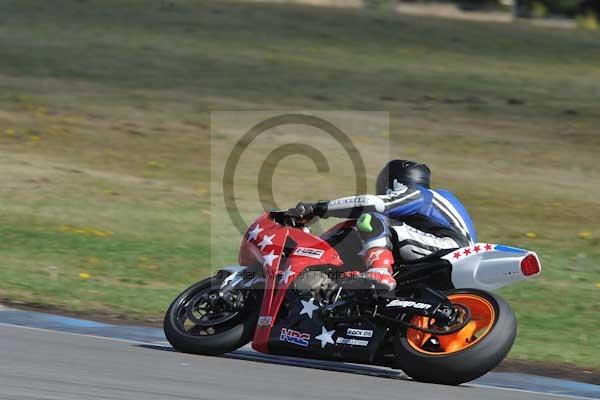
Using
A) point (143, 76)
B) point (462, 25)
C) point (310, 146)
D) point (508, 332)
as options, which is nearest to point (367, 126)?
point (310, 146)

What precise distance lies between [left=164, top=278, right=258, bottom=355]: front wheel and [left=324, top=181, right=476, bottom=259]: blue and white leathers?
996 mm

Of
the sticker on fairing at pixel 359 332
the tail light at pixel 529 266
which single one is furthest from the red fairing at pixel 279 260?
the tail light at pixel 529 266

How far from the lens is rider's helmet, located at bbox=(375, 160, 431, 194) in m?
9.31

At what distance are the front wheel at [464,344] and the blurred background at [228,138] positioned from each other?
74.0 inches

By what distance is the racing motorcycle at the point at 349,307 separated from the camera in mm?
8430

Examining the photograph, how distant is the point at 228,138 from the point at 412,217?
13.3m

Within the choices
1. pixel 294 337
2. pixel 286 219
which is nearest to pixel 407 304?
pixel 294 337

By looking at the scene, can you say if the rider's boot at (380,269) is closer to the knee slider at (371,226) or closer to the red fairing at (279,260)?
the knee slider at (371,226)

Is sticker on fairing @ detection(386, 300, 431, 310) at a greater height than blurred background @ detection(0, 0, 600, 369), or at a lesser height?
greater

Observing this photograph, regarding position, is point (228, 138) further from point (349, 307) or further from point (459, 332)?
point (459, 332)

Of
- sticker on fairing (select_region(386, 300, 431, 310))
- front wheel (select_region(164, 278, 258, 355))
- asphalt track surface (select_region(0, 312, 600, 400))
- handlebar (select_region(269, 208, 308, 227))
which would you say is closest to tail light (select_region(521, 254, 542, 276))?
sticker on fairing (select_region(386, 300, 431, 310))

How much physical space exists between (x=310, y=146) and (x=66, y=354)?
13699 mm

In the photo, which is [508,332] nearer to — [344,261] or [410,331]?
[410,331]

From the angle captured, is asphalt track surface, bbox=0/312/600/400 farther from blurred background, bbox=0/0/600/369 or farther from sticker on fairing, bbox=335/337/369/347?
blurred background, bbox=0/0/600/369
